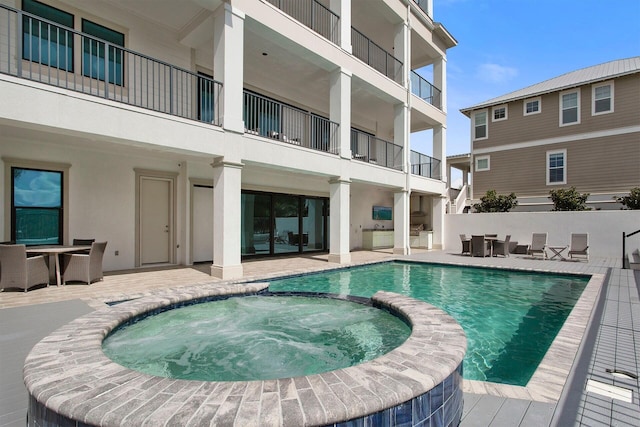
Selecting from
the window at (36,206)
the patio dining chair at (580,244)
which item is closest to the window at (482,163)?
the patio dining chair at (580,244)

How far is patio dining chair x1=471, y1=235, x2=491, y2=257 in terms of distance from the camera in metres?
13.5

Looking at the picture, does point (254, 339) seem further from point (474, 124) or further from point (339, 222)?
point (474, 124)

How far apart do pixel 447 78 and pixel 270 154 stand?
41.4 feet

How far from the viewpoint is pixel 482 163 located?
21.1 metres

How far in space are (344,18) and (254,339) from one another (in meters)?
11.0

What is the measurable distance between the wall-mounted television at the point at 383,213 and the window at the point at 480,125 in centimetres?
807

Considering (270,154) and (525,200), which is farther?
(525,200)

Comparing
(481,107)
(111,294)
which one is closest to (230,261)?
(111,294)

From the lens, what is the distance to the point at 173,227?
10.1m

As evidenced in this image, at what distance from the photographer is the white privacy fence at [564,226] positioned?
1302cm

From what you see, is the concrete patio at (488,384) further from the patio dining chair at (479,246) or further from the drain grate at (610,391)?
the patio dining chair at (479,246)

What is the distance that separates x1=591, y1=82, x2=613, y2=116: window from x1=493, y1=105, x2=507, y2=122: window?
4201 mm

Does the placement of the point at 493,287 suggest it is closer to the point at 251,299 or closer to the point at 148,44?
the point at 251,299

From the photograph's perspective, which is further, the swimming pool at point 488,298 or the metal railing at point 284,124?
the metal railing at point 284,124
